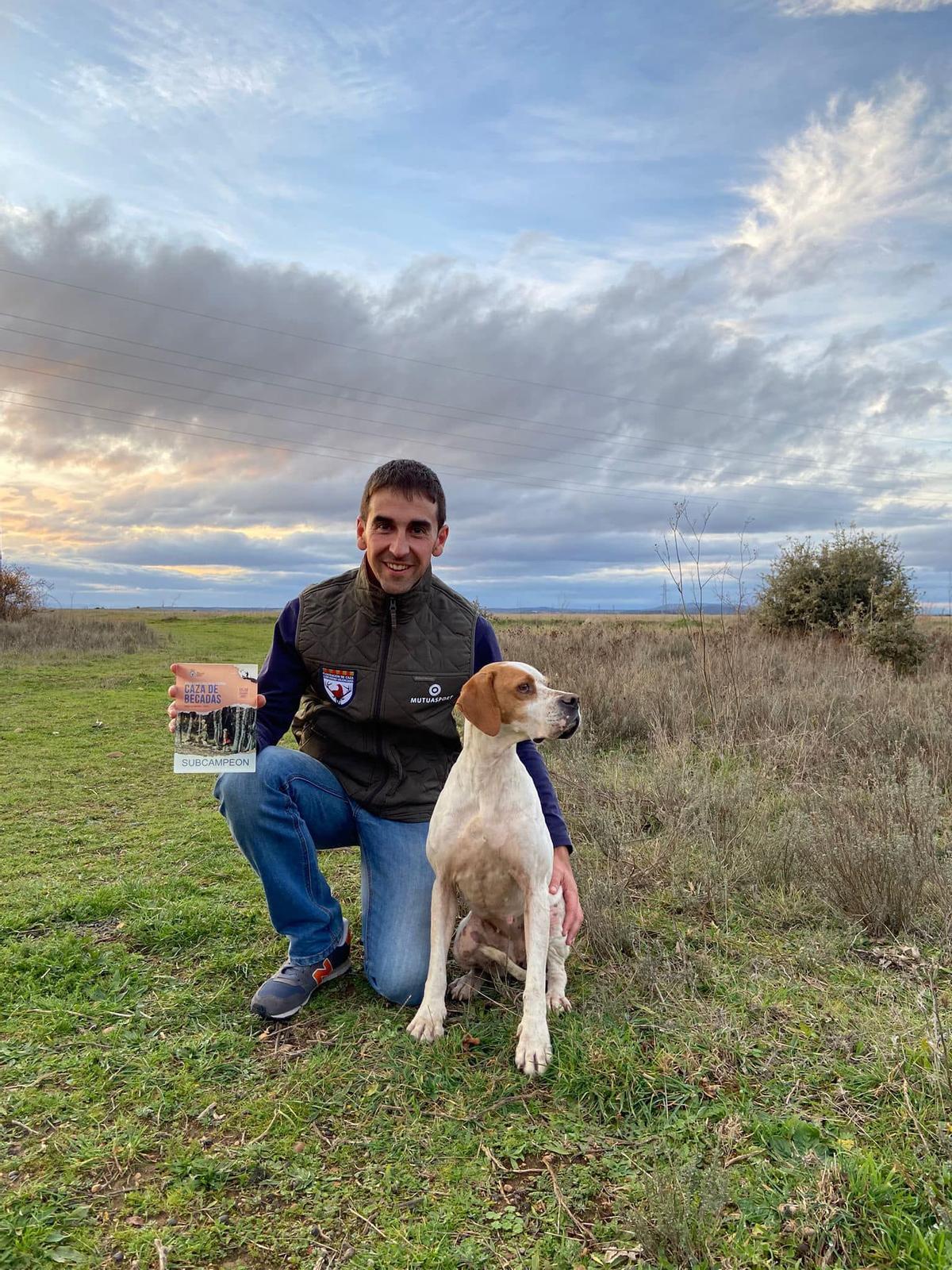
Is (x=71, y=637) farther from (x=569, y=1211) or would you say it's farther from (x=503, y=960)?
(x=569, y=1211)

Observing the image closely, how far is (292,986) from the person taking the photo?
3.02m

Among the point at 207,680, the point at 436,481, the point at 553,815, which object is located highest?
the point at 436,481

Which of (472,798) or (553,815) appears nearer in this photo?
(472,798)

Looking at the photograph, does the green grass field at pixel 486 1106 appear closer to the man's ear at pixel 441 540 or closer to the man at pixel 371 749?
the man at pixel 371 749

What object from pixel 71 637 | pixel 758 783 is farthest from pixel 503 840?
pixel 71 637

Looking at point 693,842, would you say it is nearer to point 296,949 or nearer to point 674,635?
point 296,949

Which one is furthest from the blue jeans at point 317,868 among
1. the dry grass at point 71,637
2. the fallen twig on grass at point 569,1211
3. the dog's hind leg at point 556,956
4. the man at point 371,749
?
the dry grass at point 71,637

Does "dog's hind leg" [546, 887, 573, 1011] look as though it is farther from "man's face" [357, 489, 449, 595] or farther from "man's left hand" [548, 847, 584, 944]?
"man's face" [357, 489, 449, 595]

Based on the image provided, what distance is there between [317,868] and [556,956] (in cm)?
107

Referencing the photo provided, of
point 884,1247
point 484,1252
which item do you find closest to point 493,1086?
point 484,1252

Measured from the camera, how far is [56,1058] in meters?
2.63

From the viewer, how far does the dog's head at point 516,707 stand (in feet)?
9.01

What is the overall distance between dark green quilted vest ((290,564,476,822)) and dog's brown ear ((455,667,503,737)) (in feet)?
2.05

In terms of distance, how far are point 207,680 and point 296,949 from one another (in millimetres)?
1181
